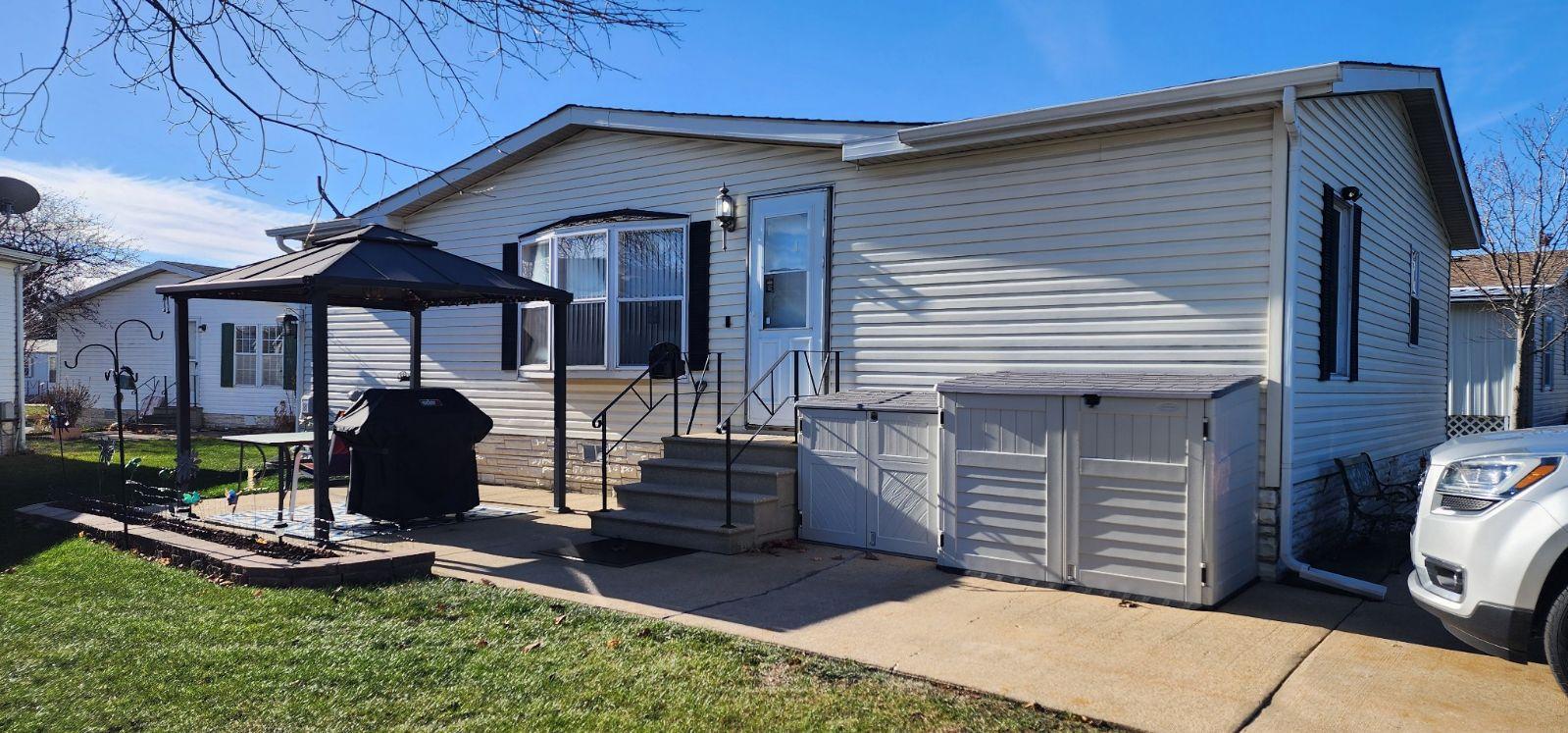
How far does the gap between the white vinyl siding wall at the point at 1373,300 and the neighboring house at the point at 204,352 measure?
16.3 meters

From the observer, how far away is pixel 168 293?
793 centimetres

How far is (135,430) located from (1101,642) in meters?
19.3

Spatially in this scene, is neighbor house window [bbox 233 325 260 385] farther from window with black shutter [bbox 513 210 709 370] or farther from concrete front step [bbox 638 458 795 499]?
concrete front step [bbox 638 458 795 499]

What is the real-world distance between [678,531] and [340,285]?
3.09 m

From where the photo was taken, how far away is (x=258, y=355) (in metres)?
19.2

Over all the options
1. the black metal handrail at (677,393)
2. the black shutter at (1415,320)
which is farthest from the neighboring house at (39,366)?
the black shutter at (1415,320)

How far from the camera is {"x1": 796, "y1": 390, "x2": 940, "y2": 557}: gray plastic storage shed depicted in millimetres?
7012

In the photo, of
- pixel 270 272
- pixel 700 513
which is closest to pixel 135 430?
pixel 270 272

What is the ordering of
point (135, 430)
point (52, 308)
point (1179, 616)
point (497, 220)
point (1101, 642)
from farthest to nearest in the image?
point (52, 308) → point (135, 430) → point (497, 220) → point (1179, 616) → point (1101, 642)

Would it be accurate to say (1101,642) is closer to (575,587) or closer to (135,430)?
(575,587)

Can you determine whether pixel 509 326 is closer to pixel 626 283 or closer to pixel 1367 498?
pixel 626 283

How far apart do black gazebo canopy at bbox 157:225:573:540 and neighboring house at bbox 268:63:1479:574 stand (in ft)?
4.61

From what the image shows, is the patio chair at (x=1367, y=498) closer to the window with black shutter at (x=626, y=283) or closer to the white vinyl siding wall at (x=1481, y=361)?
the window with black shutter at (x=626, y=283)

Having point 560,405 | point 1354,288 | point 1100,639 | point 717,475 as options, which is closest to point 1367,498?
point 1354,288
